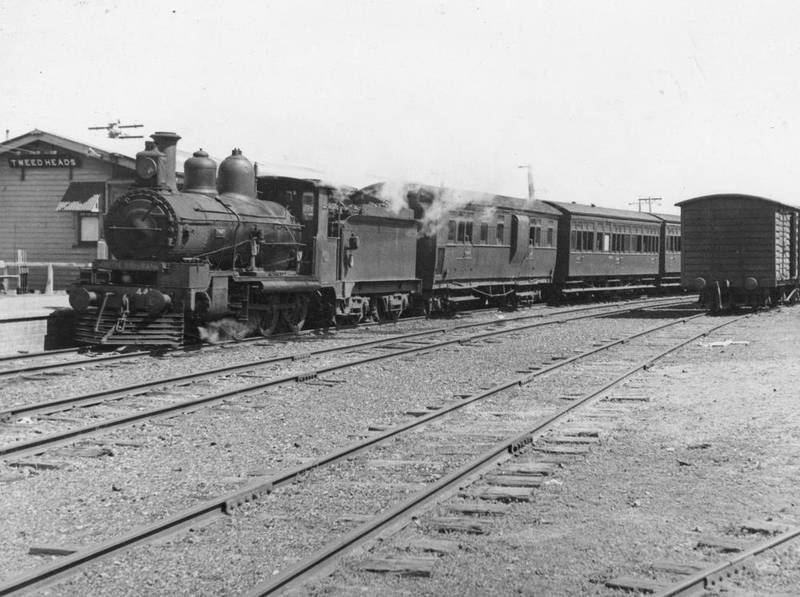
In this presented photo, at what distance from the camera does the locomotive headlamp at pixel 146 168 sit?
1470 cm

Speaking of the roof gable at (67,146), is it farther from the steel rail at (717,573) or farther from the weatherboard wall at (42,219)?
the steel rail at (717,573)

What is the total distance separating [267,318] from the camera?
1647 cm

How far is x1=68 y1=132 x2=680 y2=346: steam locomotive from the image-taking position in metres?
14.3

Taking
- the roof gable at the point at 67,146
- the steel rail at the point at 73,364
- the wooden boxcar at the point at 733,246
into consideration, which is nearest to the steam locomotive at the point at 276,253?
the steel rail at the point at 73,364

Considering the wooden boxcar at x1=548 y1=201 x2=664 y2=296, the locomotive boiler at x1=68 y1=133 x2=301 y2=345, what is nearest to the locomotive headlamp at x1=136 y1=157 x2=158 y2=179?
the locomotive boiler at x1=68 y1=133 x2=301 y2=345

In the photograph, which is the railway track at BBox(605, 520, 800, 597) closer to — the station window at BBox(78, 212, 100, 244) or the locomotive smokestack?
the locomotive smokestack

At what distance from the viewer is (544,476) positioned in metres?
6.66

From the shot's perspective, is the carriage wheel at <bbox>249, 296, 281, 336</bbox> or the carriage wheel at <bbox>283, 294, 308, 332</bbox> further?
the carriage wheel at <bbox>283, 294, 308, 332</bbox>

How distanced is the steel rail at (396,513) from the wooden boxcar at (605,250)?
62.4 ft

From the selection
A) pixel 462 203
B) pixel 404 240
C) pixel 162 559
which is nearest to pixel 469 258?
pixel 462 203

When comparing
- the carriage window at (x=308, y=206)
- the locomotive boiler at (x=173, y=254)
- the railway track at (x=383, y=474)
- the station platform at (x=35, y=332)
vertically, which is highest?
the carriage window at (x=308, y=206)

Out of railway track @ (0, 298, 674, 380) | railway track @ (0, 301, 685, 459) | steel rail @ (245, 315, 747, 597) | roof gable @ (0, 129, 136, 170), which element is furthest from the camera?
roof gable @ (0, 129, 136, 170)

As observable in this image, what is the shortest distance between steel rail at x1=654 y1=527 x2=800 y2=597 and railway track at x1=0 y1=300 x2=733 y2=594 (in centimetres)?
167

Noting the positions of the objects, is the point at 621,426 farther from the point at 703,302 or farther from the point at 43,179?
the point at 43,179
